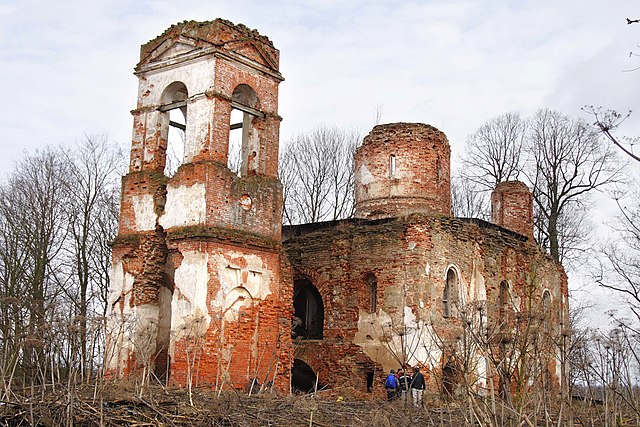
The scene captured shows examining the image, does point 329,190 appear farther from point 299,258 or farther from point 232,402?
point 232,402

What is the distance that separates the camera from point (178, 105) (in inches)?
669

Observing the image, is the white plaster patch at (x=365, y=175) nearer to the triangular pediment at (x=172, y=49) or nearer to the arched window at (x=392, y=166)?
the arched window at (x=392, y=166)

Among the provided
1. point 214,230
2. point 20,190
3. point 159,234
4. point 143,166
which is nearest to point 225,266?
point 214,230

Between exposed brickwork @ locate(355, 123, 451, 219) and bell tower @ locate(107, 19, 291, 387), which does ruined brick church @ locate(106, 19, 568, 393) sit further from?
exposed brickwork @ locate(355, 123, 451, 219)

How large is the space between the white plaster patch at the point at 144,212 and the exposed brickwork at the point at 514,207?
11.6 metres

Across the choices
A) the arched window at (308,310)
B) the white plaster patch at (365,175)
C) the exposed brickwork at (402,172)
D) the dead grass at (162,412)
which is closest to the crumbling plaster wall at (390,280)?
the arched window at (308,310)

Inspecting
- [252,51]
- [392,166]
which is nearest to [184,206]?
[252,51]

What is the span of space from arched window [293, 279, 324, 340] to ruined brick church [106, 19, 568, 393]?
0.10 ft

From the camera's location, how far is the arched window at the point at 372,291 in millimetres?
17984

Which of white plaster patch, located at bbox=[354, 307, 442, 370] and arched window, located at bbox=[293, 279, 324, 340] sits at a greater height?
arched window, located at bbox=[293, 279, 324, 340]

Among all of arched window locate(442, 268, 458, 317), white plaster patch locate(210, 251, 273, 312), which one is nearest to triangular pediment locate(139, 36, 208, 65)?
white plaster patch locate(210, 251, 273, 312)

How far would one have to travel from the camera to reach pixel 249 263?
16.1 m

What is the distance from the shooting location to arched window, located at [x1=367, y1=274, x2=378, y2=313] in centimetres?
1798

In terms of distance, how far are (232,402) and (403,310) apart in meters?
7.30
